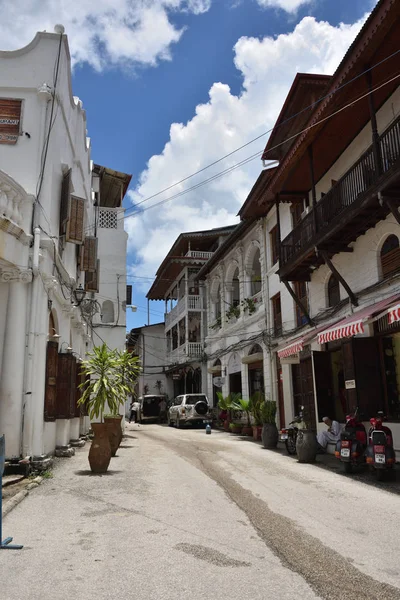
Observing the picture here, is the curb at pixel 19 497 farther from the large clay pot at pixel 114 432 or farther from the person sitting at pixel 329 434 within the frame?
the person sitting at pixel 329 434

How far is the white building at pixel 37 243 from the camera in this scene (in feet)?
30.8

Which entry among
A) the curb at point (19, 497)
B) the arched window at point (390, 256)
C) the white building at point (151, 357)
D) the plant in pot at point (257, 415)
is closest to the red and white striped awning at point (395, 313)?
the arched window at point (390, 256)

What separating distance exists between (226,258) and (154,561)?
2286 cm

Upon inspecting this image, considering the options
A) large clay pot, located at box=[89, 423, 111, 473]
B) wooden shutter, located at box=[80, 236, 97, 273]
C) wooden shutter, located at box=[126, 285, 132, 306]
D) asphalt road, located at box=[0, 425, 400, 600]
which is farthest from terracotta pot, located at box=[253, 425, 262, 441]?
wooden shutter, located at box=[126, 285, 132, 306]

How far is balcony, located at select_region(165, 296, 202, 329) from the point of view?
1280 inches

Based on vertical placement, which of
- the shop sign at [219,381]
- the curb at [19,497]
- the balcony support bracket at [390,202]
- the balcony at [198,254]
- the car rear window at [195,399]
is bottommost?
the curb at [19,497]

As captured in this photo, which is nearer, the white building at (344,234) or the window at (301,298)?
the white building at (344,234)

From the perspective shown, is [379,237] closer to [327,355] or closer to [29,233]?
[327,355]

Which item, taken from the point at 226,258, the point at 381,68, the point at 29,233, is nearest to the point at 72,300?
the point at 29,233

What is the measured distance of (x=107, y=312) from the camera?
24.2 m

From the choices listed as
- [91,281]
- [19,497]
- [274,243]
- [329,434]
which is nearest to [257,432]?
[329,434]

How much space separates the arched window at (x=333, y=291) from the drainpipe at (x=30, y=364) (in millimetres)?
8500

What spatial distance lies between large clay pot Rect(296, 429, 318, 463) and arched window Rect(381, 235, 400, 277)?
4.20 meters

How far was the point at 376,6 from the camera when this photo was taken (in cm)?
901
